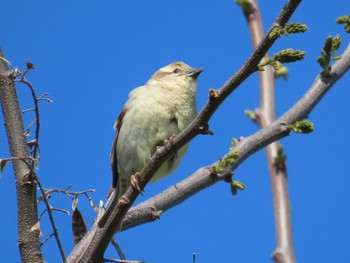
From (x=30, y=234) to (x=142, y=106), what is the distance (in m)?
2.27

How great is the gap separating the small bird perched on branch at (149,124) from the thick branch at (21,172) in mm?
1720

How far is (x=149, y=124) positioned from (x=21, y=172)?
2018mm

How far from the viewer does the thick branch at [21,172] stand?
278cm

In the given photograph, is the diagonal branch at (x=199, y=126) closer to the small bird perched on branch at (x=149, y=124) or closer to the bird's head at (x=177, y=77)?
the small bird perched on branch at (x=149, y=124)

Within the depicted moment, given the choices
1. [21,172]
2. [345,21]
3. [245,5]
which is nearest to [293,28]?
[345,21]

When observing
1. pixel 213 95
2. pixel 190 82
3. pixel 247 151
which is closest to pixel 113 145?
pixel 190 82

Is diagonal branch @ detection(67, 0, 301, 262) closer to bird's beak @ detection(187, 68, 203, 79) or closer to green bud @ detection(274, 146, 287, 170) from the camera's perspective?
green bud @ detection(274, 146, 287, 170)

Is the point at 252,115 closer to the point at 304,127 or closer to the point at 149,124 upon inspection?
the point at 149,124

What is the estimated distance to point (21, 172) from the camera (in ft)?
9.32

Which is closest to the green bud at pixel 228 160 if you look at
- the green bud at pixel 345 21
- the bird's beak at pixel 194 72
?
the green bud at pixel 345 21

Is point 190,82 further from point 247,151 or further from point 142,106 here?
point 247,151

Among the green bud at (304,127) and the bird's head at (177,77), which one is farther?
the bird's head at (177,77)

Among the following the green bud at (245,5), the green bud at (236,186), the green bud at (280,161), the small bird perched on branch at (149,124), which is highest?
the green bud at (245,5)

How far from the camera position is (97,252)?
2.89m
